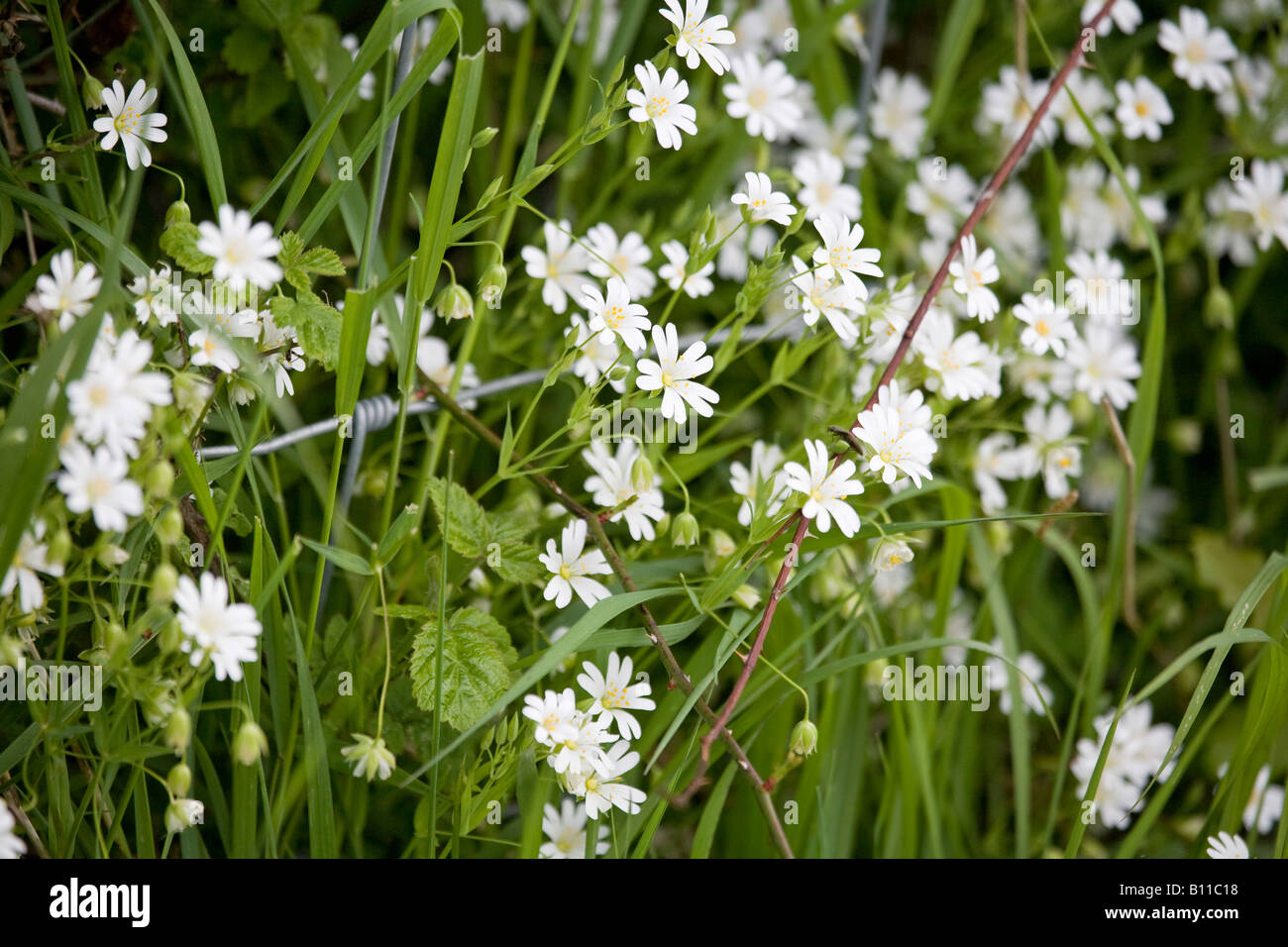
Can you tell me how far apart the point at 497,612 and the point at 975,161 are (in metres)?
1.11

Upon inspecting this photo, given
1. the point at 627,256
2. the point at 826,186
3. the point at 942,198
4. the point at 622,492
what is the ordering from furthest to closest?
the point at 942,198 < the point at 826,186 < the point at 627,256 < the point at 622,492

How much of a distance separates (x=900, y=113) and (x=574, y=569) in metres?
1.00

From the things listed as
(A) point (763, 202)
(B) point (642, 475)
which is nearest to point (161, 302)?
(B) point (642, 475)

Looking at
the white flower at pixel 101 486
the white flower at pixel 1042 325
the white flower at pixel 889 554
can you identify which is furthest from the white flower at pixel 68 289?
the white flower at pixel 1042 325

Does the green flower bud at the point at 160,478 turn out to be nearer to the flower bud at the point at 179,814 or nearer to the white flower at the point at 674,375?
the flower bud at the point at 179,814

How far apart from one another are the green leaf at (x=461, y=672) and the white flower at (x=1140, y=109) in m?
1.12

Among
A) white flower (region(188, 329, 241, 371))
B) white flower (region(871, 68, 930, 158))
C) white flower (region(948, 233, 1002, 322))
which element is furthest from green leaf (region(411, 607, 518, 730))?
white flower (region(871, 68, 930, 158))

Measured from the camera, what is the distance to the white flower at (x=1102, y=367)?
51.2 inches

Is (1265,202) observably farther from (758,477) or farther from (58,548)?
(58,548)

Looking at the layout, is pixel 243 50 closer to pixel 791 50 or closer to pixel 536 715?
pixel 791 50

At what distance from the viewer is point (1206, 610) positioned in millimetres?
1641

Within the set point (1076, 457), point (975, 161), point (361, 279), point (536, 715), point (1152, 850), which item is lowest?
point (1152, 850)

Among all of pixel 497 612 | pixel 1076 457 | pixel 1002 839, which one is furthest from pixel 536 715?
pixel 1002 839

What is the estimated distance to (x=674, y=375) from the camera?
0.90m
